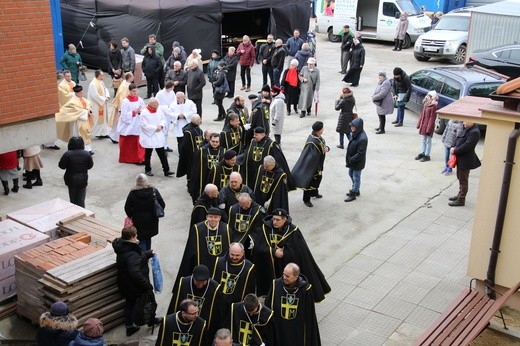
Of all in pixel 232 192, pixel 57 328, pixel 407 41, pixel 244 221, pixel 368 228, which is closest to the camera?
pixel 57 328

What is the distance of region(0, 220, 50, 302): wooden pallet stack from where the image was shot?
373 inches

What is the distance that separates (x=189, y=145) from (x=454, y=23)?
17565 mm

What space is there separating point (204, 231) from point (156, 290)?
97 cm

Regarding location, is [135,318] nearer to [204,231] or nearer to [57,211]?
[204,231]

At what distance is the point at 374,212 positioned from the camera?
13227 mm

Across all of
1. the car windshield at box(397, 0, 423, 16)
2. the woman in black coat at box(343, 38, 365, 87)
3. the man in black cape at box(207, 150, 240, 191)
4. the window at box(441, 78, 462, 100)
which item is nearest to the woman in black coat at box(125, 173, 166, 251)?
the man in black cape at box(207, 150, 240, 191)

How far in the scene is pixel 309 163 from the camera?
12867mm

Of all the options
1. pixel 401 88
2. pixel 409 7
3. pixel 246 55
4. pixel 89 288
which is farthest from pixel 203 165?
pixel 409 7

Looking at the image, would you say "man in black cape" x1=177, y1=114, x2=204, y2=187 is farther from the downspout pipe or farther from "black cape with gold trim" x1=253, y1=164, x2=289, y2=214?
the downspout pipe

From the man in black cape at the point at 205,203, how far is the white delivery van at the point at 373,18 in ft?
70.8

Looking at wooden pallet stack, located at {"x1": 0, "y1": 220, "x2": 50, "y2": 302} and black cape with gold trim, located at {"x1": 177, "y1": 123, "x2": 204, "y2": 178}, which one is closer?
wooden pallet stack, located at {"x1": 0, "y1": 220, "x2": 50, "y2": 302}

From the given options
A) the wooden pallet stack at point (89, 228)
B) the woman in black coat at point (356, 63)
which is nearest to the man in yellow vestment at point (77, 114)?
the wooden pallet stack at point (89, 228)

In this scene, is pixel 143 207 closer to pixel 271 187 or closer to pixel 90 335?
pixel 271 187

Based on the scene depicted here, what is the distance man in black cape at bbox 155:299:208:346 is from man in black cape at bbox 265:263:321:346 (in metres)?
0.91
